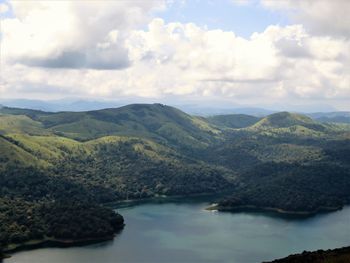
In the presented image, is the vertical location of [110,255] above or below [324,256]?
below

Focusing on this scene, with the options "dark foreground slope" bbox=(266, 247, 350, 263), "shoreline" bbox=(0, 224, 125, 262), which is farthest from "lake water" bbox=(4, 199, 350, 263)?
"dark foreground slope" bbox=(266, 247, 350, 263)

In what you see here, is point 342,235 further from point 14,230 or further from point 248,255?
point 14,230

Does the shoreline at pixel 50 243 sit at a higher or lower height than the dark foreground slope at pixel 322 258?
lower

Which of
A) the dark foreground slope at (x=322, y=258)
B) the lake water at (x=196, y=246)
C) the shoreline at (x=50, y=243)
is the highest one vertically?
the dark foreground slope at (x=322, y=258)

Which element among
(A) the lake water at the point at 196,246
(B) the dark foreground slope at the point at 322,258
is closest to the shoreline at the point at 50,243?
(A) the lake water at the point at 196,246

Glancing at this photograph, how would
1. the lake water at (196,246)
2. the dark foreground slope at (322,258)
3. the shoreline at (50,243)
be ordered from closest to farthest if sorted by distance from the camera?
the dark foreground slope at (322,258)
the lake water at (196,246)
the shoreline at (50,243)

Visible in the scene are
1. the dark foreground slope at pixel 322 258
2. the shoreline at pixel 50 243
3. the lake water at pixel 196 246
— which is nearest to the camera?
the dark foreground slope at pixel 322 258

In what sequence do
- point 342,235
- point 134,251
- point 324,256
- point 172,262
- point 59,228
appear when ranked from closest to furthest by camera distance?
point 324,256 → point 172,262 → point 134,251 → point 59,228 → point 342,235

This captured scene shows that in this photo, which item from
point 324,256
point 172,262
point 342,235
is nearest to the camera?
point 324,256

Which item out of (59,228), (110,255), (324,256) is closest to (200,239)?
(110,255)

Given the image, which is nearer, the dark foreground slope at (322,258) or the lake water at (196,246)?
the dark foreground slope at (322,258)

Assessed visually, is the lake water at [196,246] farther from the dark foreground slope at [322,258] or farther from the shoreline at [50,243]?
the dark foreground slope at [322,258]
